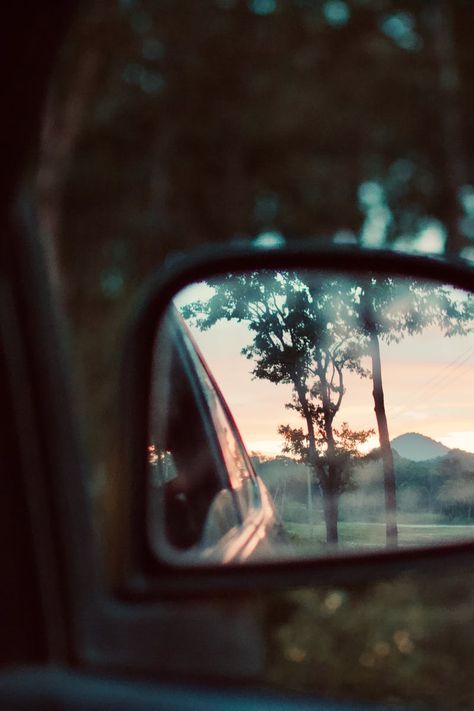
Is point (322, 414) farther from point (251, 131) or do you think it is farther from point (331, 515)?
point (251, 131)

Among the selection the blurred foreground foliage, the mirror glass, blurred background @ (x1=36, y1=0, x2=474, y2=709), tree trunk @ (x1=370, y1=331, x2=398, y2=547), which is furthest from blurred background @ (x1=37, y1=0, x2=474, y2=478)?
tree trunk @ (x1=370, y1=331, x2=398, y2=547)

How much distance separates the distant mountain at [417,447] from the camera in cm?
188

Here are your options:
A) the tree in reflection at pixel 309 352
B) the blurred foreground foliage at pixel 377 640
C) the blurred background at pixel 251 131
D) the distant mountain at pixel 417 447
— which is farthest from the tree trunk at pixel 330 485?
the blurred background at pixel 251 131

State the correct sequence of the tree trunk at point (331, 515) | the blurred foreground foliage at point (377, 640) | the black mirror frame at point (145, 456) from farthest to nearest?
the blurred foreground foliage at point (377, 640), the tree trunk at point (331, 515), the black mirror frame at point (145, 456)

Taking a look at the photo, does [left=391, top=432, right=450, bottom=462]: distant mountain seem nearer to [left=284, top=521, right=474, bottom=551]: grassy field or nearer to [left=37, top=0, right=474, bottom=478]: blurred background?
[left=284, top=521, right=474, bottom=551]: grassy field

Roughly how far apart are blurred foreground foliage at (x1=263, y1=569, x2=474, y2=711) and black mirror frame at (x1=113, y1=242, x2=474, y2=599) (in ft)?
→ 16.7

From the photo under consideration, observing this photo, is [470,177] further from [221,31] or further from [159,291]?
[159,291]

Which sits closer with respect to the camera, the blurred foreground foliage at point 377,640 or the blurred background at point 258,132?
the blurred foreground foliage at point 377,640

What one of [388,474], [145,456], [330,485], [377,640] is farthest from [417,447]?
[377,640]

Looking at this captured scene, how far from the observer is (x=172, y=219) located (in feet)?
53.1

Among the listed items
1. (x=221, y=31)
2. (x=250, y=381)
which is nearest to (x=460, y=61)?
(x=221, y=31)

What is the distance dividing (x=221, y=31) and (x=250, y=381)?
55.7 feet

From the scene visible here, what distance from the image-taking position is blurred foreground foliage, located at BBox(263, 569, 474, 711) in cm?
683

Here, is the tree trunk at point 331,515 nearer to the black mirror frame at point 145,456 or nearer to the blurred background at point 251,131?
the black mirror frame at point 145,456
